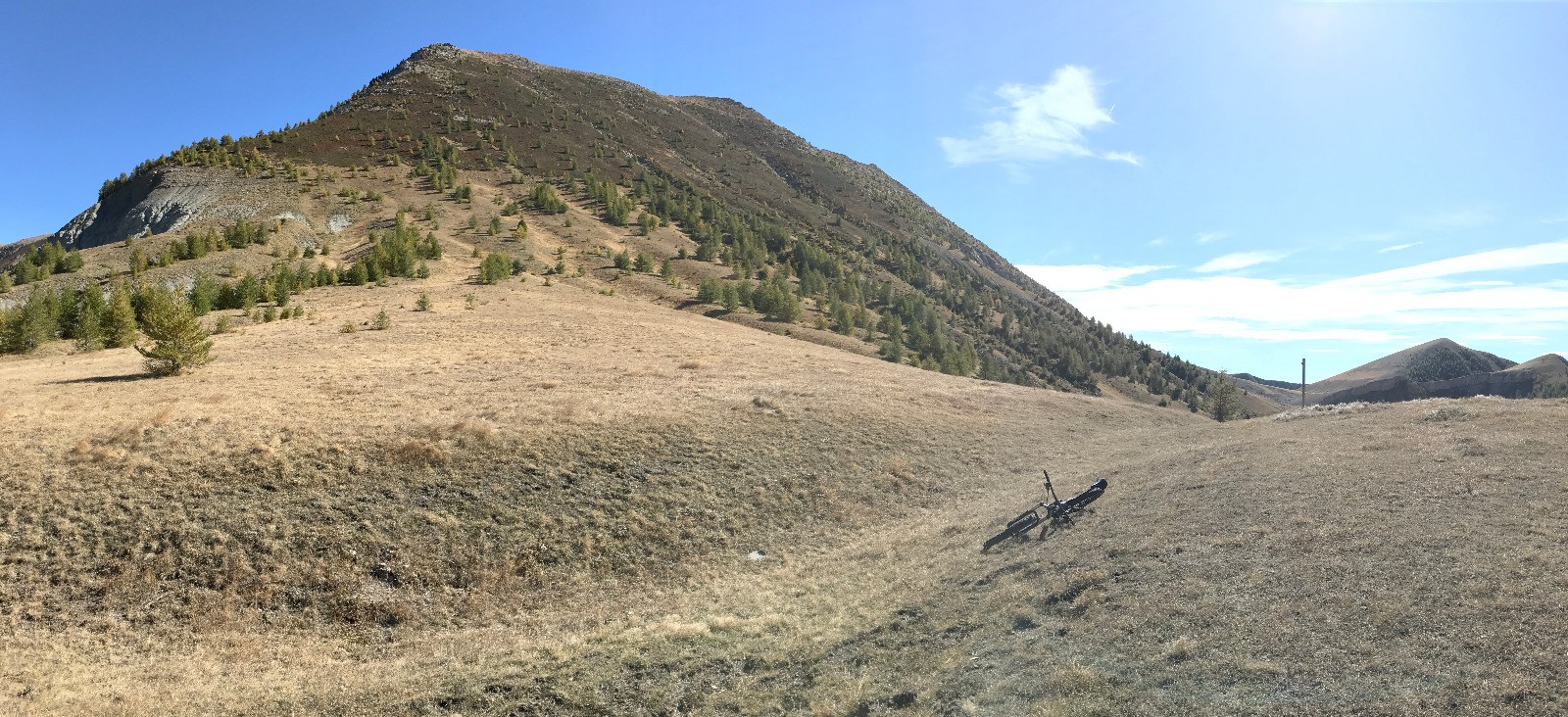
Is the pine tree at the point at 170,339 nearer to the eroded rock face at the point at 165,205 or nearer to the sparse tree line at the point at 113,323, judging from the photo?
the sparse tree line at the point at 113,323

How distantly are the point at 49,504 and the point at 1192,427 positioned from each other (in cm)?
4155

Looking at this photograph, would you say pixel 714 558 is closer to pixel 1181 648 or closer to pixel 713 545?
pixel 713 545

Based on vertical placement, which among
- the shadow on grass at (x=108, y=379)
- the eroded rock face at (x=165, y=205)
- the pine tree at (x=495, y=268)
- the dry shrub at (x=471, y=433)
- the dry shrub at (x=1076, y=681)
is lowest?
the dry shrub at (x=1076, y=681)

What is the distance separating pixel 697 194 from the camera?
106m

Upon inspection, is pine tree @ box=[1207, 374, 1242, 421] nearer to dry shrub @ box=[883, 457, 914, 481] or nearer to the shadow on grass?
dry shrub @ box=[883, 457, 914, 481]

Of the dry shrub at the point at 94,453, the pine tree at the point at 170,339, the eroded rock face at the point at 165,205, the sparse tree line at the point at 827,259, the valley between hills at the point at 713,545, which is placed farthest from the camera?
the sparse tree line at the point at 827,259

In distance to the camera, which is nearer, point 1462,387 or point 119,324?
point 119,324

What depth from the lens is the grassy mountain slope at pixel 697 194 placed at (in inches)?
2849

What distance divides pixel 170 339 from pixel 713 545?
22456 mm

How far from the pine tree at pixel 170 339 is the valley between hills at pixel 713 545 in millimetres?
1355

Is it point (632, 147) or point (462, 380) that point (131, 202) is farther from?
point (632, 147)

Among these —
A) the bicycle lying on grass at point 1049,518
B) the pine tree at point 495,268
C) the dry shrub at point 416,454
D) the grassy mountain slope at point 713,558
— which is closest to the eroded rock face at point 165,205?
the pine tree at point 495,268

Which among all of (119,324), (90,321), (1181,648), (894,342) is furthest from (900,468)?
(894,342)

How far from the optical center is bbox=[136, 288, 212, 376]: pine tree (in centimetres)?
2456
